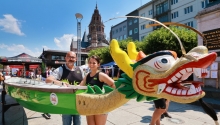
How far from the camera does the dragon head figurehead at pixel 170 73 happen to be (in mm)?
1398

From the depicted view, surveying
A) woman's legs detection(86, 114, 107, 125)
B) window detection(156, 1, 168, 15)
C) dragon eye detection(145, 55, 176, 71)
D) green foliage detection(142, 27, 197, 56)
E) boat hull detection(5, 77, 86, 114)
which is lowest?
woman's legs detection(86, 114, 107, 125)

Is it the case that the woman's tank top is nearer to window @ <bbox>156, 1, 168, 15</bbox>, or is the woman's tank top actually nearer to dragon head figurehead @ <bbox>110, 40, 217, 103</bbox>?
dragon head figurehead @ <bbox>110, 40, 217, 103</bbox>

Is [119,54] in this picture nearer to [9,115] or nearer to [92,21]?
[9,115]

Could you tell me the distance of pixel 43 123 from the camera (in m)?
4.06

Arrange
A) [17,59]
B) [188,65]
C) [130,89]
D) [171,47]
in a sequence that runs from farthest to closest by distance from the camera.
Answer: [171,47] → [17,59] → [130,89] → [188,65]

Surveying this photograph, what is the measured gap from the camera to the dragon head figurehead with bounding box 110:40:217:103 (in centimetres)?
140

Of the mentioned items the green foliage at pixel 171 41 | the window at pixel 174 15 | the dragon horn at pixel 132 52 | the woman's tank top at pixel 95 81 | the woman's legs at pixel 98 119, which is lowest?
the woman's legs at pixel 98 119

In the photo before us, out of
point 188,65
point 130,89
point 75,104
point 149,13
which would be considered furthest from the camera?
point 149,13

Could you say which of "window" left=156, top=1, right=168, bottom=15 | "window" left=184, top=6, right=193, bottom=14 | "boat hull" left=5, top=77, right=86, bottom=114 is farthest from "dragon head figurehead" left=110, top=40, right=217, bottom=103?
"window" left=156, top=1, right=168, bottom=15

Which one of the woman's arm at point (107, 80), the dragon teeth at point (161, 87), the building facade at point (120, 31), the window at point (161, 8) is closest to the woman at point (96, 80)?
the woman's arm at point (107, 80)

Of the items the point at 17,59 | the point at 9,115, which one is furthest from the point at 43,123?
the point at 17,59

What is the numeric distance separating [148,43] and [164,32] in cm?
193

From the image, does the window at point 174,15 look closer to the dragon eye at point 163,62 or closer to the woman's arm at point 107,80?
the woman's arm at point 107,80

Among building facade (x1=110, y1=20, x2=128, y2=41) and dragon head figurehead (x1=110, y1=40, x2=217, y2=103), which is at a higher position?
building facade (x1=110, y1=20, x2=128, y2=41)
